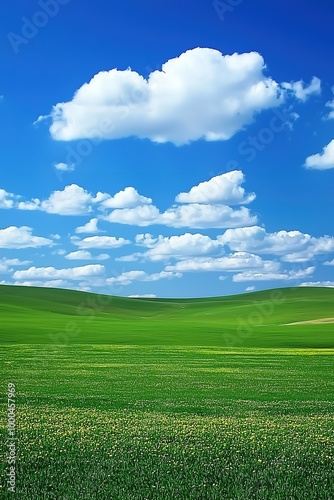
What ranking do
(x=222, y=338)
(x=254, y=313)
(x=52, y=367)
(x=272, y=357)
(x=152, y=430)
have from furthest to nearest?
(x=254, y=313) → (x=222, y=338) → (x=272, y=357) → (x=52, y=367) → (x=152, y=430)

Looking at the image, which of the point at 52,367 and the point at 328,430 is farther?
the point at 52,367

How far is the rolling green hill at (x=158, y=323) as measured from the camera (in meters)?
75.9

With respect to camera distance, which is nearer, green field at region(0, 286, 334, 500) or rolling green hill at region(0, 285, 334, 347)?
green field at region(0, 286, 334, 500)

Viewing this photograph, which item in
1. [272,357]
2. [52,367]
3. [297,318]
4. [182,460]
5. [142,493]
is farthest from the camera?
[297,318]

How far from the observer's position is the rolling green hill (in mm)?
75938

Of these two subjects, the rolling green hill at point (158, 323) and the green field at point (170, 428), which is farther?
the rolling green hill at point (158, 323)

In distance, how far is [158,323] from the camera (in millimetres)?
123188

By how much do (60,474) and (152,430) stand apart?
458 cm

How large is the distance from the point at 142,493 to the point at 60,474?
235cm

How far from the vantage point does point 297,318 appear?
455 ft

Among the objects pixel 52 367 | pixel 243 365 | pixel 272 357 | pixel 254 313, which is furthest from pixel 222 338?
pixel 254 313

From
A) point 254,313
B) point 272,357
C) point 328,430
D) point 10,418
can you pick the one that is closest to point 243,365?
point 272,357

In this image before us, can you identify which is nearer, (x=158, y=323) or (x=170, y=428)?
(x=170, y=428)

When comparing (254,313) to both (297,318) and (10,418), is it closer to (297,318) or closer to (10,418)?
(297,318)
